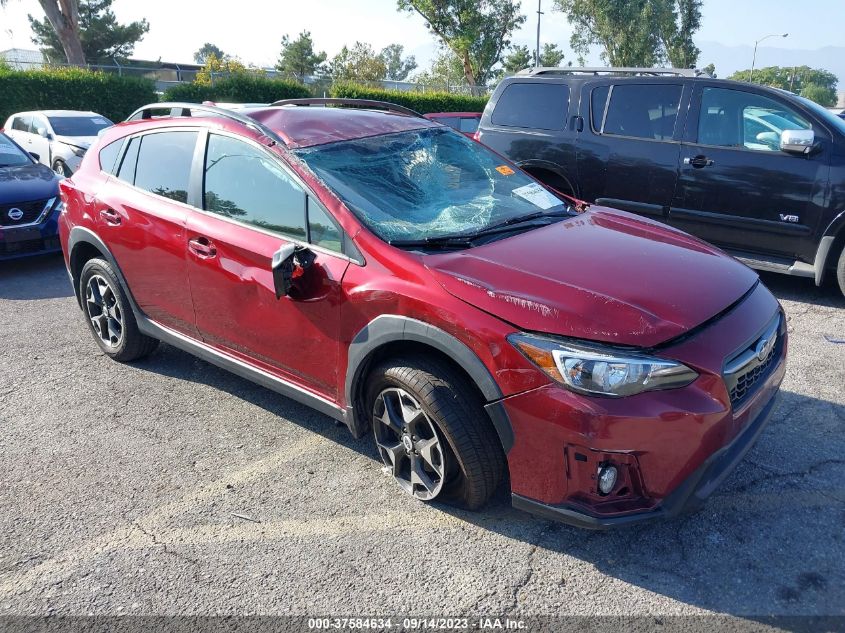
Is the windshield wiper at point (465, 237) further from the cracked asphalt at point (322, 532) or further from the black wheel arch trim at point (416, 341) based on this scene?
the cracked asphalt at point (322, 532)

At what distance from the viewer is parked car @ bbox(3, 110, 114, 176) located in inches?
513

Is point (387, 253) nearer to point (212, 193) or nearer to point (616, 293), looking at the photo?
point (616, 293)

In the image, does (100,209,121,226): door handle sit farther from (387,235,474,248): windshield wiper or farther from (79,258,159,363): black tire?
(387,235,474,248): windshield wiper

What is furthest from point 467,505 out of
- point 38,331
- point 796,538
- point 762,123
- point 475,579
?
point 762,123

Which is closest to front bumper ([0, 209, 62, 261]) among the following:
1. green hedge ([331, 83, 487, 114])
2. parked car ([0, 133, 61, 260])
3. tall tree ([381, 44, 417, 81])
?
parked car ([0, 133, 61, 260])

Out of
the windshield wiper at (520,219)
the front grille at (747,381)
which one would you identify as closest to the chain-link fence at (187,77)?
the windshield wiper at (520,219)

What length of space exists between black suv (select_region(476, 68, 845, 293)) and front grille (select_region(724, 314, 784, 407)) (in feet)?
10.3

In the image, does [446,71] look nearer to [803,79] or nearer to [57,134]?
[57,134]

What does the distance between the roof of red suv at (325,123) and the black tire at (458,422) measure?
1.38 m

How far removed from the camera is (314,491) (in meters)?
3.29

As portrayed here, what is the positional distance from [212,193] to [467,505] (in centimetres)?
215

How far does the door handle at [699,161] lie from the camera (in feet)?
20.1

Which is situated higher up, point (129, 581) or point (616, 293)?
point (616, 293)

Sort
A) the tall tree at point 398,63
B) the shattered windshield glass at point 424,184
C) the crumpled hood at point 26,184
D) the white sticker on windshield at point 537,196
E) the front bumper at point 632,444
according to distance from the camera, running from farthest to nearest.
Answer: the tall tree at point 398,63 → the crumpled hood at point 26,184 → the white sticker on windshield at point 537,196 → the shattered windshield glass at point 424,184 → the front bumper at point 632,444
